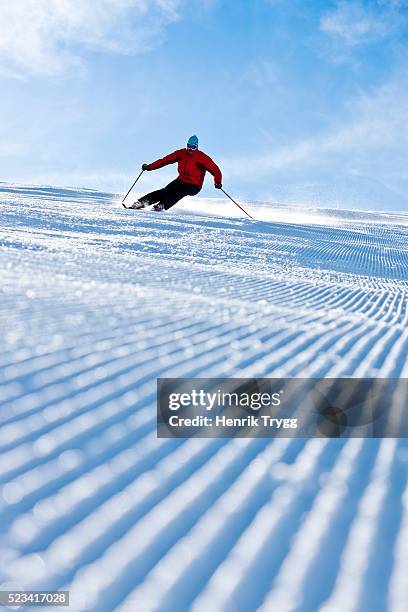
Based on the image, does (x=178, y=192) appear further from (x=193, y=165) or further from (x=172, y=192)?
(x=193, y=165)

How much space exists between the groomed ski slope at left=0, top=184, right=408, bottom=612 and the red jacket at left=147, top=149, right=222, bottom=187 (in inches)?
169

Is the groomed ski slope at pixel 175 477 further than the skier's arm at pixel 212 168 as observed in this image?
No

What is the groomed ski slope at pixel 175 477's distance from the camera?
163 cm

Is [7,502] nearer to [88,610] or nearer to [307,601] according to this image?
[88,610]

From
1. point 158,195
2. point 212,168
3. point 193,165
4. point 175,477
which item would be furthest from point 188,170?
point 175,477

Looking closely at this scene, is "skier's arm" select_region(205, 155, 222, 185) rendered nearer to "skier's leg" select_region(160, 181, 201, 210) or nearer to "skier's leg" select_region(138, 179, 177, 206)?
"skier's leg" select_region(160, 181, 201, 210)

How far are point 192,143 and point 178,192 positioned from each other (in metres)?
0.88

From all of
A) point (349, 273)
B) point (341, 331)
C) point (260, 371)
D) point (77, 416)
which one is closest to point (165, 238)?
point (349, 273)

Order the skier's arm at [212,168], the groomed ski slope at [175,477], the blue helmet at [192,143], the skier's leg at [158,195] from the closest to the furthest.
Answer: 1. the groomed ski slope at [175,477]
2. the blue helmet at [192,143]
3. the skier's arm at [212,168]
4. the skier's leg at [158,195]

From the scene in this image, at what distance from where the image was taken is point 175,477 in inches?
87.6

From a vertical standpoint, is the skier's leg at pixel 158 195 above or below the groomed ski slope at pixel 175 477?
above

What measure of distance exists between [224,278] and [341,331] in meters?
3.28

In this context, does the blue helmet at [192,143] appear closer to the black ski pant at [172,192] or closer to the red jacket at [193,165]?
the red jacket at [193,165]

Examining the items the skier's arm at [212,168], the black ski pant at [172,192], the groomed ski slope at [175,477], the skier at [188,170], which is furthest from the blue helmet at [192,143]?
the groomed ski slope at [175,477]
